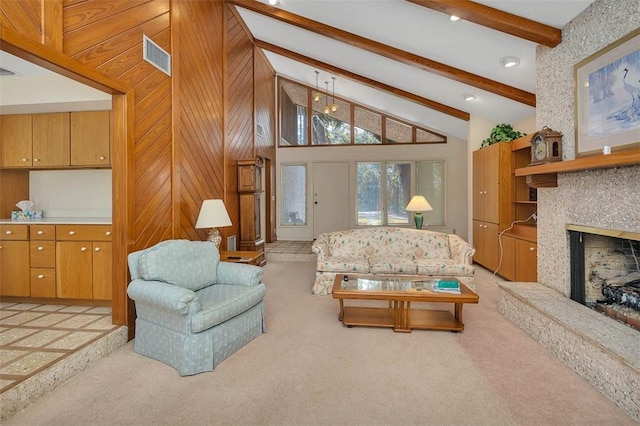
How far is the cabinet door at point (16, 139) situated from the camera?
3.60 metres

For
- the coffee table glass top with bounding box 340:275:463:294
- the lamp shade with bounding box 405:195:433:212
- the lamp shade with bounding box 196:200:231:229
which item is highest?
the lamp shade with bounding box 405:195:433:212

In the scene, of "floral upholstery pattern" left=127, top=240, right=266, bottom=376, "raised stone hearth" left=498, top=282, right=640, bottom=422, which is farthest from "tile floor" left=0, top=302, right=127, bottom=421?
"raised stone hearth" left=498, top=282, right=640, bottom=422

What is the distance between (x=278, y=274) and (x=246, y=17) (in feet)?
14.3

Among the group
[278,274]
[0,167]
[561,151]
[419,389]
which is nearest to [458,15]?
[561,151]

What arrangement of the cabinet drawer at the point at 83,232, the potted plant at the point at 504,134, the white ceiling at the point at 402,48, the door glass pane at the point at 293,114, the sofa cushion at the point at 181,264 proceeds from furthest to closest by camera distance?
the door glass pane at the point at 293,114, the potted plant at the point at 504,134, the white ceiling at the point at 402,48, the cabinet drawer at the point at 83,232, the sofa cushion at the point at 181,264

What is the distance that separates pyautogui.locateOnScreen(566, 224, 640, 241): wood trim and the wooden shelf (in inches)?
19.1

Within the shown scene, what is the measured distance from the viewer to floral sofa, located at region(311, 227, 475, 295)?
402 cm

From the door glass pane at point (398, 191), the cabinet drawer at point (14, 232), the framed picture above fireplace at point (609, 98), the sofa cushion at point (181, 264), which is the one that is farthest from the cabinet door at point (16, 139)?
the door glass pane at point (398, 191)

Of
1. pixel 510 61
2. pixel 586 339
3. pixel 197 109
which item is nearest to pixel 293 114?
pixel 197 109

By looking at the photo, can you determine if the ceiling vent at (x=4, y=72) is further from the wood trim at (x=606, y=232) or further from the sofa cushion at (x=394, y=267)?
the wood trim at (x=606, y=232)

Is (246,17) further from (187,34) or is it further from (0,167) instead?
(0,167)

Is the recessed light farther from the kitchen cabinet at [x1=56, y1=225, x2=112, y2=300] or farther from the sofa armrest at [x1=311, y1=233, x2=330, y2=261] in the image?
the kitchen cabinet at [x1=56, y1=225, x2=112, y2=300]

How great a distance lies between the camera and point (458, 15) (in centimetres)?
312

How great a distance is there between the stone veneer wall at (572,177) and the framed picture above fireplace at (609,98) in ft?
0.37
